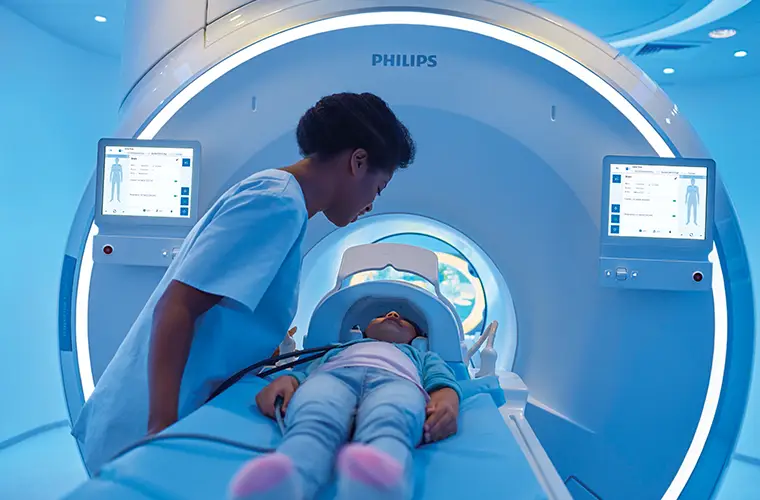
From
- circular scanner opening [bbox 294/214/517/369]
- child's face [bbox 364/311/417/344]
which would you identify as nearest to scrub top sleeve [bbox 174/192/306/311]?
child's face [bbox 364/311/417/344]

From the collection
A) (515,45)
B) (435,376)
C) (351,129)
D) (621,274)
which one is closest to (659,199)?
(621,274)

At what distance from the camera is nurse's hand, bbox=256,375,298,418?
3.70 feet

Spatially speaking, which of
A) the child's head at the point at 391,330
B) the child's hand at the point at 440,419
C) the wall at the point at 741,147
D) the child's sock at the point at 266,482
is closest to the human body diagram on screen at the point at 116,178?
the child's head at the point at 391,330

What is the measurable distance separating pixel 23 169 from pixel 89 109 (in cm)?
63

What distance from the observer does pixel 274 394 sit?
44.9 inches

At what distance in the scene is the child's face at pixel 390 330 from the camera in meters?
1.76

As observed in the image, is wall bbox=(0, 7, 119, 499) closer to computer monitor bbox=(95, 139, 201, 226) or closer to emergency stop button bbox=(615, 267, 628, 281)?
computer monitor bbox=(95, 139, 201, 226)

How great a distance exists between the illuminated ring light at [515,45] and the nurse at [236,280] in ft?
2.42

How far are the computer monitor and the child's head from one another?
611 mm

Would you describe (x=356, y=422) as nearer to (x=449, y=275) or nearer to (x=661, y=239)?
(x=661, y=239)

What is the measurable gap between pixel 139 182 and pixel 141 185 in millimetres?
10

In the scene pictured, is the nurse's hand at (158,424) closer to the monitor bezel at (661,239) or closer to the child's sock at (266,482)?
the child's sock at (266,482)

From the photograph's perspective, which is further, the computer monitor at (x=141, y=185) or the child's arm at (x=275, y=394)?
the computer monitor at (x=141, y=185)

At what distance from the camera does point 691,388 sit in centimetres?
183
